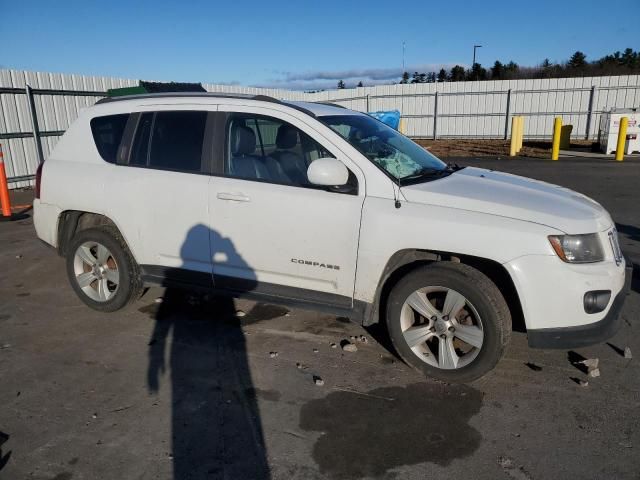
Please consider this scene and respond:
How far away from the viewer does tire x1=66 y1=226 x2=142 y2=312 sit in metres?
4.59

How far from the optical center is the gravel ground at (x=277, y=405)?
107 inches

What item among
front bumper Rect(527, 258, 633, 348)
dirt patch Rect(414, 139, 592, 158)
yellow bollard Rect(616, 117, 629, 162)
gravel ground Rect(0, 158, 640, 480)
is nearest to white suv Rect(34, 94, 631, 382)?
front bumper Rect(527, 258, 633, 348)

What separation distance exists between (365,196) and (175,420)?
1.92 metres

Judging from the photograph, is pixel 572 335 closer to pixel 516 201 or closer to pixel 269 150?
pixel 516 201

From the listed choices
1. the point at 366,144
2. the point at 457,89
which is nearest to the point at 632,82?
the point at 457,89

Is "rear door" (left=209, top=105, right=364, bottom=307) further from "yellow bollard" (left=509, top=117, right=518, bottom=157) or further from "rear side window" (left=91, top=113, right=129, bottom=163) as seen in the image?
"yellow bollard" (left=509, top=117, right=518, bottom=157)

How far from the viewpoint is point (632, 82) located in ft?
78.4

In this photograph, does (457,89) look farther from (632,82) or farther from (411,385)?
(411,385)

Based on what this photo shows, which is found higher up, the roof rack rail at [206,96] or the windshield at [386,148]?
the roof rack rail at [206,96]

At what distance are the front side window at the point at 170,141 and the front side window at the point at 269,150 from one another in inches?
11.7

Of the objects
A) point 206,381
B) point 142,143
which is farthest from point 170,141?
point 206,381

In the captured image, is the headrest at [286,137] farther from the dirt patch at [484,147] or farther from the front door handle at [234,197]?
the dirt patch at [484,147]

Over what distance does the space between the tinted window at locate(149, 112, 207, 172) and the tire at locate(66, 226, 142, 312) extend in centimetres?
85

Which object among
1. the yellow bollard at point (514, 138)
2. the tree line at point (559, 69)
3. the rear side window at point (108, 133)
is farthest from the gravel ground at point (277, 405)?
the tree line at point (559, 69)
